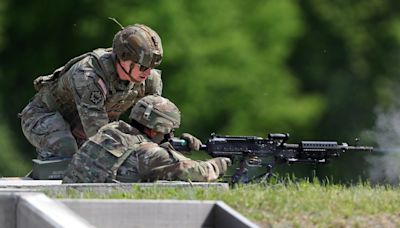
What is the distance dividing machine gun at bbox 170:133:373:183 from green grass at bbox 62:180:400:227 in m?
1.25

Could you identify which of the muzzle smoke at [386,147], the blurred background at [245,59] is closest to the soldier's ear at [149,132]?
the muzzle smoke at [386,147]

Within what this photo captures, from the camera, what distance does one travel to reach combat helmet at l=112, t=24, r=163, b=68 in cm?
919

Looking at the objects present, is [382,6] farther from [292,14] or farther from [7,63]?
[7,63]

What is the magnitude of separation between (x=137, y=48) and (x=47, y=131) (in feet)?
3.17

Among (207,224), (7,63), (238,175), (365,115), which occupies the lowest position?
(207,224)

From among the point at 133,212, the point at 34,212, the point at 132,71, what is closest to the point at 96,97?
the point at 132,71

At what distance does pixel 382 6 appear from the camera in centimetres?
1574

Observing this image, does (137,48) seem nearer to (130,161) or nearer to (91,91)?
(91,91)

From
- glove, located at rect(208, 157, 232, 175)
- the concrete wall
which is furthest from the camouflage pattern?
the concrete wall

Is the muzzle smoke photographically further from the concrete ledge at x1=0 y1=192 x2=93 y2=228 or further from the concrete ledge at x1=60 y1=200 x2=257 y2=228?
the concrete ledge at x1=0 y1=192 x2=93 y2=228

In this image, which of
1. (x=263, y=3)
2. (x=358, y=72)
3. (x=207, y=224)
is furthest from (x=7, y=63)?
(x=207, y=224)

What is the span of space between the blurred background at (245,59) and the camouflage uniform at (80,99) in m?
4.43

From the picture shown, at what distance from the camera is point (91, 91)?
9156 millimetres

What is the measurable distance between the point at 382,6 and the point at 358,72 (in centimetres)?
88
